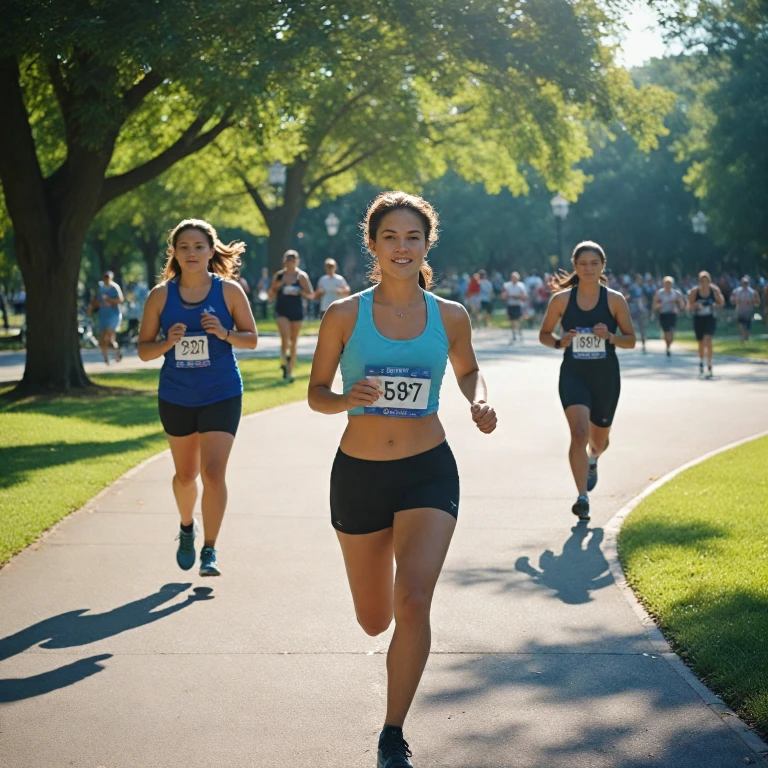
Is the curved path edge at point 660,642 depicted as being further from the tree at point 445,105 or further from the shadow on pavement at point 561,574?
the tree at point 445,105

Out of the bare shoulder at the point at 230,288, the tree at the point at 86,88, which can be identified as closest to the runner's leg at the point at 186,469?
the bare shoulder at the point at 230,288

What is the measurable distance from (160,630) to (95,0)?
12.2 meters

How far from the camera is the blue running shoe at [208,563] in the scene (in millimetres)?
7328

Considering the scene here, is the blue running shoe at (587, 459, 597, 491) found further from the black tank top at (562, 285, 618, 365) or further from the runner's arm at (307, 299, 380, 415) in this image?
the runner's arm at (307, 299, 380, 415)

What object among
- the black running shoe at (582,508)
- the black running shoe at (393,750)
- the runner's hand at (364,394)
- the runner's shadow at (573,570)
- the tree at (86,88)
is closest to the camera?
the black running shoe at (393,750)

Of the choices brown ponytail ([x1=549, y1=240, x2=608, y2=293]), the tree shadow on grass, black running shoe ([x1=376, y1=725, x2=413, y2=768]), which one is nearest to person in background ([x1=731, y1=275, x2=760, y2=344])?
the tree shadow on grass

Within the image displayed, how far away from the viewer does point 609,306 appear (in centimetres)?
947

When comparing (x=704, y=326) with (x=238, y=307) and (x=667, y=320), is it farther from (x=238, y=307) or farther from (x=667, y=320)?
(x=238, y=307)

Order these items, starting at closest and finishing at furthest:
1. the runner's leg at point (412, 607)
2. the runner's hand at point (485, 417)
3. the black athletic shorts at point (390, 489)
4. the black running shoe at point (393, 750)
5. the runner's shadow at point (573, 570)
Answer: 1. the black running shoe at point (393, 750)
2. the runner's leg at point (412, 607)
3. the runner's hand at point (485, 417)
4. the black athletic shorts at point (390, 489)
5. the runner's shadow at point (573, 570)

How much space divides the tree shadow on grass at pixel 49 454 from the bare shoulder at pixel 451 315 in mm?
6823

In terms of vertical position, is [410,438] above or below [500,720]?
above

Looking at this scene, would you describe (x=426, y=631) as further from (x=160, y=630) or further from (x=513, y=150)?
(x=513, y=150)

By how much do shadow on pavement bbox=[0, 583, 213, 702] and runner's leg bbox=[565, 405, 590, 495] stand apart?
320cm

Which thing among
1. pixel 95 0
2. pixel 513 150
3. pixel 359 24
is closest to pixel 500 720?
pixel 95 0
